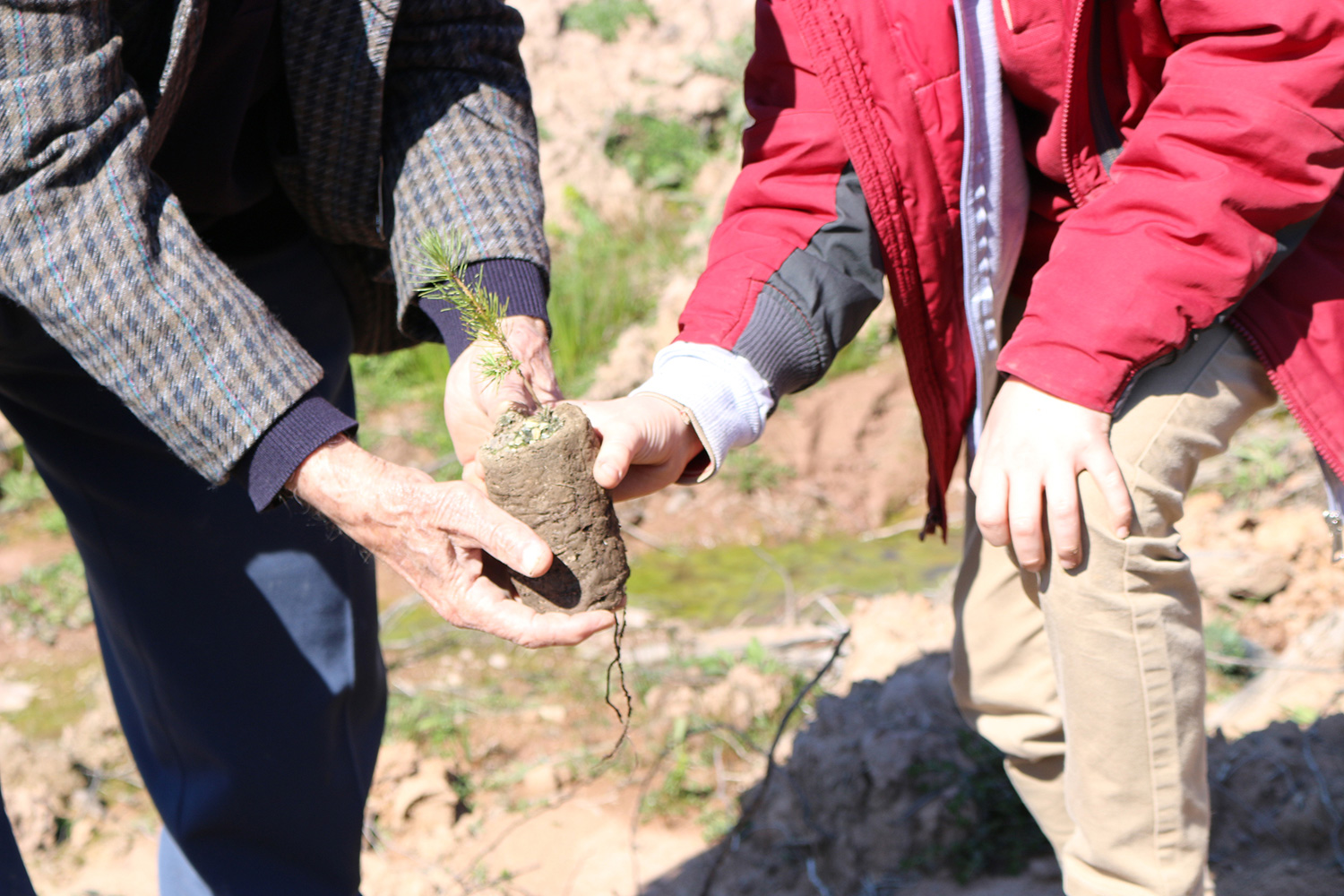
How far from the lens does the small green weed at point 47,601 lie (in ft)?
14.0

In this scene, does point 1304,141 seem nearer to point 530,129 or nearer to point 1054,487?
point 1054,487

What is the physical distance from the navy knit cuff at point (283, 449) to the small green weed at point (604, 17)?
6282mm

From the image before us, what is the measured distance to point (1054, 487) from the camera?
5.06ft

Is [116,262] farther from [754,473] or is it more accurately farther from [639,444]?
[754,473]

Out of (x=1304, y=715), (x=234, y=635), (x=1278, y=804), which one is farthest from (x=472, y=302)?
(x=1304, y=715)

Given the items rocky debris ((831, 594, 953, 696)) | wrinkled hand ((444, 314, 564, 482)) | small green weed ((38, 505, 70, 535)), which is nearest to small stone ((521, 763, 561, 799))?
rocky debris ((831, 594, 953, 696))

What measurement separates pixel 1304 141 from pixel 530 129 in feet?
4.13

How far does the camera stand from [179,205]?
5.22 feet

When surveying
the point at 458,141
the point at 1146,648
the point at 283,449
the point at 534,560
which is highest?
the point at 458,141

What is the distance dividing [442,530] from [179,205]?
1.98 ft

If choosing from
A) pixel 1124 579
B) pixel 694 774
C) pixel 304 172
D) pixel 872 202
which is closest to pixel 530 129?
pixel 304 172

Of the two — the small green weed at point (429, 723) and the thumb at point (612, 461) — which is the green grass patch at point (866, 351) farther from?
the thumb at point (612, 461)

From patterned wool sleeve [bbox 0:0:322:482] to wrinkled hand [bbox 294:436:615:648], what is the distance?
12cm

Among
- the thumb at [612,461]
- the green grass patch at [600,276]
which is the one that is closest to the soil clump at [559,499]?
the thumb at [612,461]
